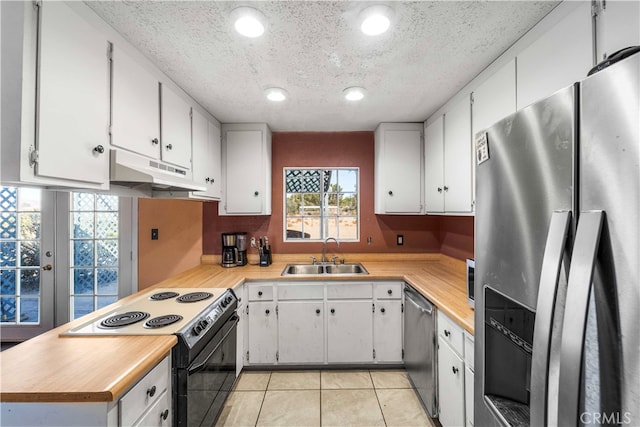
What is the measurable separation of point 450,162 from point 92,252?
367cm

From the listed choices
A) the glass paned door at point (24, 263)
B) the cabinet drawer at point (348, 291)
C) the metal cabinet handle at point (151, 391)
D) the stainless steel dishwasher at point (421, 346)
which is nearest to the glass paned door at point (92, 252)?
the glass paned door at point (24, 263)

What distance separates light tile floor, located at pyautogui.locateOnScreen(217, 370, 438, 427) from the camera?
190 centimetres

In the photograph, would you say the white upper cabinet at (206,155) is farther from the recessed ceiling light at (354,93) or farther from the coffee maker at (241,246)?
the recessed ceiling light at (354,93)

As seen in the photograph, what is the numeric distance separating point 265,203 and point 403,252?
1700 mm

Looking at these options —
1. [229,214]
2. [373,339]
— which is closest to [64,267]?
[229,214]

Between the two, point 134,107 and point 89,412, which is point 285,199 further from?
point 89,412

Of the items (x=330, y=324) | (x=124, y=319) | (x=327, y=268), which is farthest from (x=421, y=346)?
(x=124, y=319)

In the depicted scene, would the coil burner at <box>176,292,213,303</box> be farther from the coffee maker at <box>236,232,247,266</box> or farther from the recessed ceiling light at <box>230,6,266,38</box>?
the recessed ceiling light at <box>230,6,266,38</box>

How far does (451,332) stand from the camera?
161 cm

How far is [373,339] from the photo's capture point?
245cm

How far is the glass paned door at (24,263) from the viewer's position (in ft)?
8.87

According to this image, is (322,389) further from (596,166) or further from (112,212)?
(112,212)

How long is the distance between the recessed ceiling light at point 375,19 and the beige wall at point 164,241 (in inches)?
→ 99.9

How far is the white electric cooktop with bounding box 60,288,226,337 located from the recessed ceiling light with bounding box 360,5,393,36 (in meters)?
1.82
